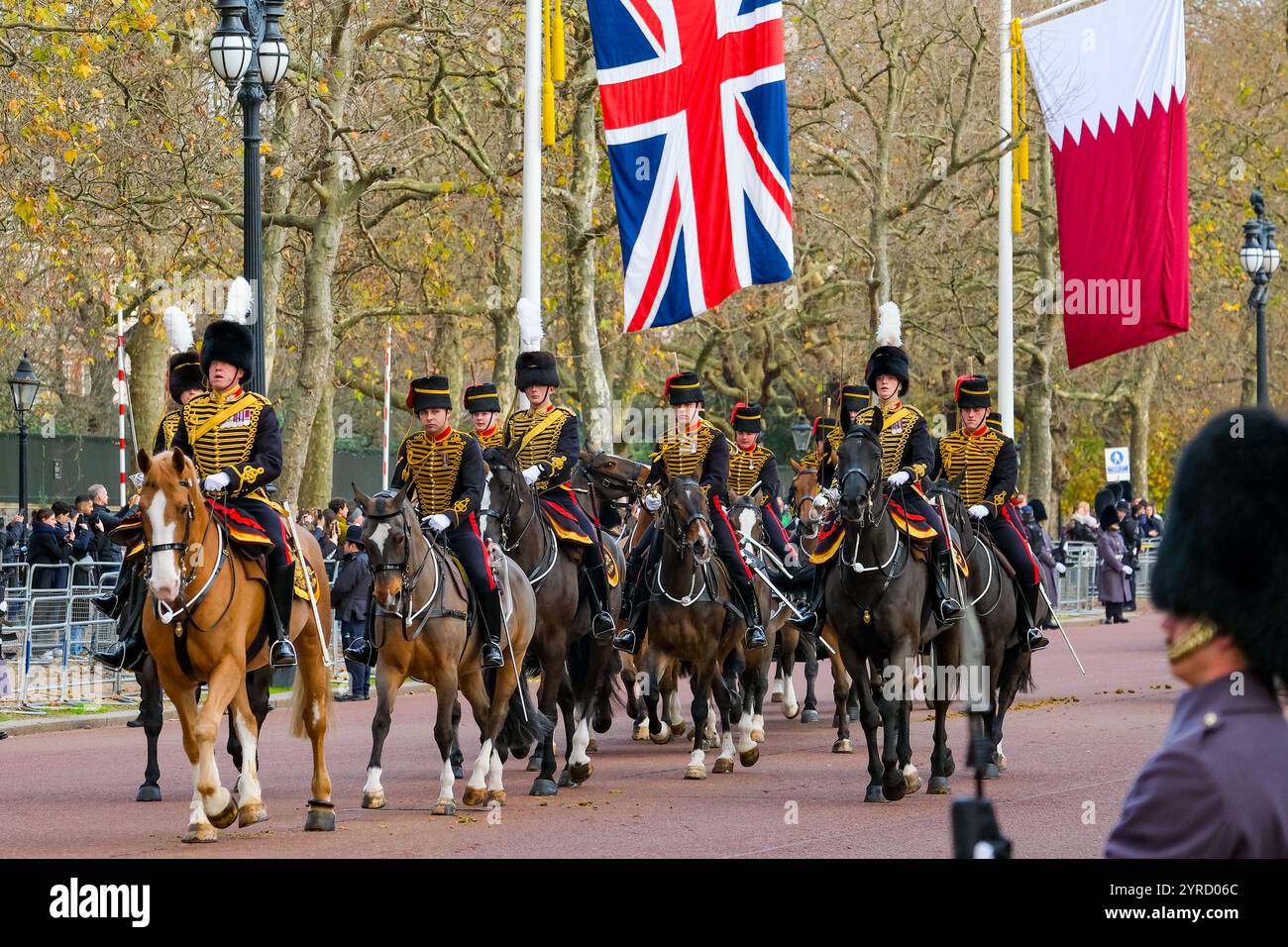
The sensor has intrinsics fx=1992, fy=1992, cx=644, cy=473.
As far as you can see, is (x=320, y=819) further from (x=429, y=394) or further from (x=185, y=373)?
(x=429, y=394)

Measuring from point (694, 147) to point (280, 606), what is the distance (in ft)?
30.0

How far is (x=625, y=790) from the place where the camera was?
13.0 m

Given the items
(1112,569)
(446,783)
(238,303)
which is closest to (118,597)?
(238,303)

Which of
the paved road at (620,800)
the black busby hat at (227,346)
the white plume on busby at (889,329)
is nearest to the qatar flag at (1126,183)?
the paved road at (620,800)

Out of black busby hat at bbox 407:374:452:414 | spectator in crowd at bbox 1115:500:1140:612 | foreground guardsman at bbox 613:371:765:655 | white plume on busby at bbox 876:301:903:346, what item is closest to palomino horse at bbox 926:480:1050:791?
white plume on busby at bbox 876:301:903:346

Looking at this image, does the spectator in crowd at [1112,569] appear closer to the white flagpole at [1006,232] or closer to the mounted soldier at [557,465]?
the white flagpole at [1006,232]

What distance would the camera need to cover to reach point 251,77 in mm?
15719

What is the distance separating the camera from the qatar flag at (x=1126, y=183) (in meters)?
22.3

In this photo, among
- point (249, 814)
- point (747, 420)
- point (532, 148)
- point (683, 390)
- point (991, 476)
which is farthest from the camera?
point (532, 148)

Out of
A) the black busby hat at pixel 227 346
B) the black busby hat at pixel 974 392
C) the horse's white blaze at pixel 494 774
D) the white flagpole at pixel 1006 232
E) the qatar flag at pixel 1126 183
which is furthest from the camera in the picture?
the white flagpole at pixel 1006 232
